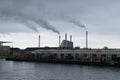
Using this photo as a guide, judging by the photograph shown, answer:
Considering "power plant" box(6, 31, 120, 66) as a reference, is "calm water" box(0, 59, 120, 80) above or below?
below

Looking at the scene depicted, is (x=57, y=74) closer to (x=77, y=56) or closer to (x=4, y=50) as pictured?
(x=77, y=56)

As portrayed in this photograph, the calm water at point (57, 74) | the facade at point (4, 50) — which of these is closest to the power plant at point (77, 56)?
the calm water at point (57, 74)

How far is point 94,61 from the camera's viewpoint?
93.0 meters

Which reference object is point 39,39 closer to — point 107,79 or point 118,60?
point 118,60

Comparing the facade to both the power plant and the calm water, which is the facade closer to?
the power plant

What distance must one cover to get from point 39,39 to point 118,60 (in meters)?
45.8

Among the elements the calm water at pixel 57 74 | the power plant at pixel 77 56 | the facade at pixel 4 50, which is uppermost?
the facade at pixel 4 50

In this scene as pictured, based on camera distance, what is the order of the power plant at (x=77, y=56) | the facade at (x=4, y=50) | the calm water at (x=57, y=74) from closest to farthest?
the calm water at (x=57, y=74) → the power plant at (x=77, y=56) → the facade at (x=4, y=50)

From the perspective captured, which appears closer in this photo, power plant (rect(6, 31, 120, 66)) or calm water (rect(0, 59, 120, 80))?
calm water (rect(0, 59, 120, 80))

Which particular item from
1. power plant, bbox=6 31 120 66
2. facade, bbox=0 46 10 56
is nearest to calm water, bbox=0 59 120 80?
power plant, bbox=6 31 120 66

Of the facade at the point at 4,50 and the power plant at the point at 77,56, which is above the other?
the facade at the point at 4,50

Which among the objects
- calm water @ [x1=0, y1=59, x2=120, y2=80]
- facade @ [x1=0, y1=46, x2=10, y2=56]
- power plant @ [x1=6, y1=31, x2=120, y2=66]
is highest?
facade @ [x1=0, y1=46, x2=10, y2=56]

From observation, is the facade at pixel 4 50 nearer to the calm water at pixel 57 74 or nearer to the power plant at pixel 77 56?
the power plant at pixel 77 56

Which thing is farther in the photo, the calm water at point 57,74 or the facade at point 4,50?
the facade at point 4,50
